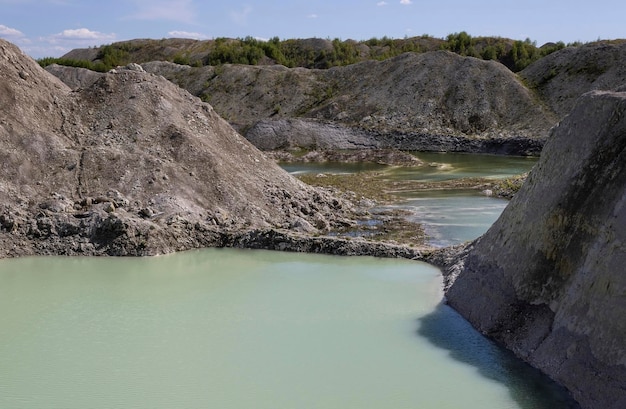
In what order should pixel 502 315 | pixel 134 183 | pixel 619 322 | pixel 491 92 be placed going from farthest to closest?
pixel 491 92 < pixel 134 183 < pixel 502 315 < pixel 619 322

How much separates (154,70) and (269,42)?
32.5 m

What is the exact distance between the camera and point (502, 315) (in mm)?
15531

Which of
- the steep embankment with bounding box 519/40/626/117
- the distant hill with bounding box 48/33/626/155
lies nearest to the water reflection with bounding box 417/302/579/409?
the distant hill with bounding box 48/33/626/155

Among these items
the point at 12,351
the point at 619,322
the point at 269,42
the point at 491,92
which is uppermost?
the point at 269,42

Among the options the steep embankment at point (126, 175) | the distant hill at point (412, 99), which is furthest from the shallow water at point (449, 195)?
the distant hill at point (412, 99)

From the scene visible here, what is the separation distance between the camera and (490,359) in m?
14.4

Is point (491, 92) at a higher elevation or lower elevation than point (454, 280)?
higher

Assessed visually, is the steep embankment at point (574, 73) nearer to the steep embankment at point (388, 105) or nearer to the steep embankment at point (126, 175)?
the steep embankment at point (388, 105)

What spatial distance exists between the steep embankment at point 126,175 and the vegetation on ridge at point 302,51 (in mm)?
68854

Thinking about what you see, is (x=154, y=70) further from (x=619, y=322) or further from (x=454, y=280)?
(x=619, y=322)

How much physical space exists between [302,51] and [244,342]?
106288 millimetres

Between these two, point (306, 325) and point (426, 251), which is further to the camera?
point (426, 251)

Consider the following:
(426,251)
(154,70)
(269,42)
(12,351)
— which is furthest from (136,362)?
(269,42)

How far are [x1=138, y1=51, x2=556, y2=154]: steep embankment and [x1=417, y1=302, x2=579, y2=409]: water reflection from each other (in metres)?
48.2
